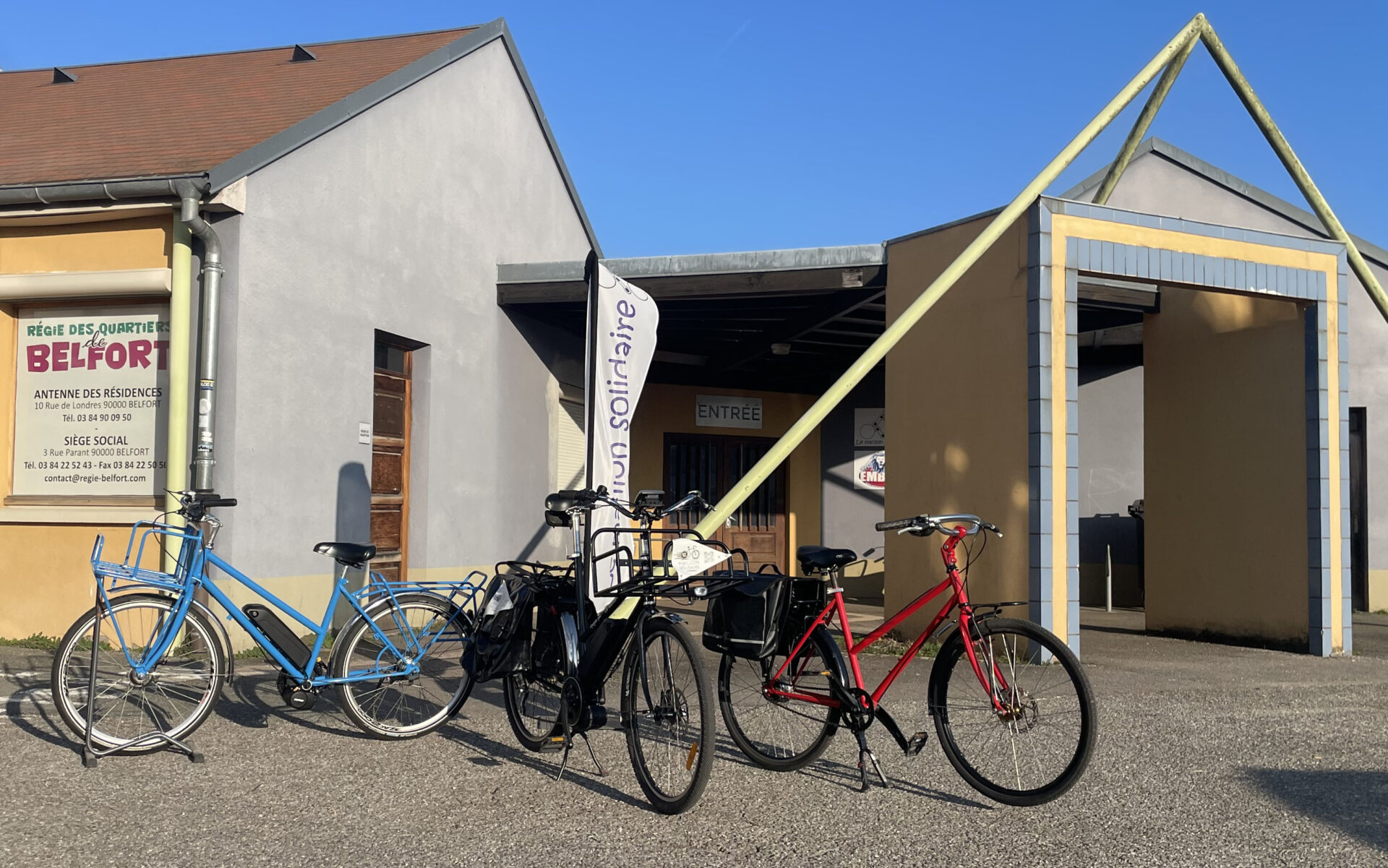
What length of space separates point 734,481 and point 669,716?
12507mm

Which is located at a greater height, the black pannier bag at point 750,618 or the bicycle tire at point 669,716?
the black pannier bag at point 750,618

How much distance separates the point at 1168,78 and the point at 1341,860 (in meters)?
7.59

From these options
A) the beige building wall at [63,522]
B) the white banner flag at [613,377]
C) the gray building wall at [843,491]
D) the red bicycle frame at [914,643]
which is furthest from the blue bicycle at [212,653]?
the gray building wall at [843,491]

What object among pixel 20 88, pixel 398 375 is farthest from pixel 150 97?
pixel 398 375

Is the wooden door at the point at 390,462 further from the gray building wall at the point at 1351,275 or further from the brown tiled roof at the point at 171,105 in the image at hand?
the gray building wall at the point at 1351,275

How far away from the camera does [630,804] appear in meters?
4.34

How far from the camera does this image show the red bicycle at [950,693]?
13.4ft

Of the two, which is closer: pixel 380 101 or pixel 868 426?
pixel 380 101

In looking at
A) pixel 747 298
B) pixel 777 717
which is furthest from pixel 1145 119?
pixel 777 717

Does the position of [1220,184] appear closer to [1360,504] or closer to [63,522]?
[1360,504]

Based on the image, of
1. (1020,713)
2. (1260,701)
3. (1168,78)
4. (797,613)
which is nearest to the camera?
(1020,713)

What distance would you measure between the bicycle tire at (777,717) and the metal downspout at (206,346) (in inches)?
179

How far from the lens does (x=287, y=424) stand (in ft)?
28.0

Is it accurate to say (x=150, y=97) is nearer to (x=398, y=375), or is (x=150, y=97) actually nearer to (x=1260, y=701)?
(x=398, y=375)
